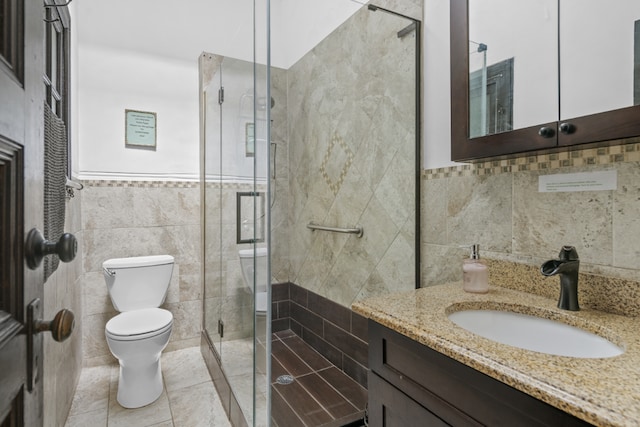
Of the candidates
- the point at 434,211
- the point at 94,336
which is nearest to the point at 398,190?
the point at 434,211

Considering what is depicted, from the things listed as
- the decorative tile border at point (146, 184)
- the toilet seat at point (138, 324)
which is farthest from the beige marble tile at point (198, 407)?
the decorative tile border at point (146, 184)

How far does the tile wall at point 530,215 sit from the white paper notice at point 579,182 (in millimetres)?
12

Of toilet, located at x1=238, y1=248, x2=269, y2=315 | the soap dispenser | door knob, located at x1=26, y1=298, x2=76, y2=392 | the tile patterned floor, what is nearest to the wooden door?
door knob, located at x1=26, y1=298, x2=76, y2=392

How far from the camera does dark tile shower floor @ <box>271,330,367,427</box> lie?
5.60 feet

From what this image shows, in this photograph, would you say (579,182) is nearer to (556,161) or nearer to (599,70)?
(556,161)

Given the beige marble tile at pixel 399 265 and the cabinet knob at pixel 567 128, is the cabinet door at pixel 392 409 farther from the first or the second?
the cabinet knob at pixel 567 128

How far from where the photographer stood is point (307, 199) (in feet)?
8.64

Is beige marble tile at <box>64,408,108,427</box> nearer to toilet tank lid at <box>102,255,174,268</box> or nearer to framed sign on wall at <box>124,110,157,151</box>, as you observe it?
toilet tank lid at <box>102,255,174,268</box>

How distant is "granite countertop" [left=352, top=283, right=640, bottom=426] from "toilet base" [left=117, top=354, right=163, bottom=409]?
5.05 feet

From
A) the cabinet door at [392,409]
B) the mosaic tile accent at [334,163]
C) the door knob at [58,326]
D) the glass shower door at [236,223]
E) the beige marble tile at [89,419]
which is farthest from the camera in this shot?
the mosaic tile accent at [334,163]

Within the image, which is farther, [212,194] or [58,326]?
[212,194]

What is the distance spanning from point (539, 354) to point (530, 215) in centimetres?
61

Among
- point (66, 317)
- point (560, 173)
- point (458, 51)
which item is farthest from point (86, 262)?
point (560, 173)

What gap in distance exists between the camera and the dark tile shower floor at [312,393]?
5.60 feet
